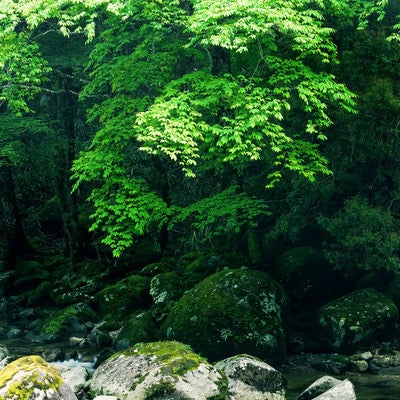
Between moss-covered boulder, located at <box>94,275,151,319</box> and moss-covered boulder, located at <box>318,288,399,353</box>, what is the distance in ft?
17.2

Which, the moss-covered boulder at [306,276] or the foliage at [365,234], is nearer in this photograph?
the foliage at [365,234]

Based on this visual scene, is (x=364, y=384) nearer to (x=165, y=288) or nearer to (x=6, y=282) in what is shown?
(x=165, y=288)

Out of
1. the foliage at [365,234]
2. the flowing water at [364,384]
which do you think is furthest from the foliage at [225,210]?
the flowing water at [364,384]

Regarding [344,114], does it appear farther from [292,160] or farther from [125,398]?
[125,398]

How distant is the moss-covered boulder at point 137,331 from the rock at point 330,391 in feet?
16.1

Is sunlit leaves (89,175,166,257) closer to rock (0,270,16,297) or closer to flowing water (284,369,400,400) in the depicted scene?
flowing water (284,369,400,400)

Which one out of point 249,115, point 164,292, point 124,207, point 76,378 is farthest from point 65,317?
point 249,115

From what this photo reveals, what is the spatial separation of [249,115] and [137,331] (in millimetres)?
5552

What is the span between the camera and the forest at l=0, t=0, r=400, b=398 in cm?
1204

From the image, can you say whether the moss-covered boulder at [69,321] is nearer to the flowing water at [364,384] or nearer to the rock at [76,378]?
the rock at [76,378]

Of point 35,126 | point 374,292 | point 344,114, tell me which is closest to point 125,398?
point 374,292

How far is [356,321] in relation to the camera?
12.7 metres

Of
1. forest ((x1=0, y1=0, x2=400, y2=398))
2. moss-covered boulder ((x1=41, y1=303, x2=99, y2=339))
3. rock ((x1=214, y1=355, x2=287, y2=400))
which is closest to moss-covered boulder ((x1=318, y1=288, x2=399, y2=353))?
forest ((x1=0, y1=0, x2=400, y2=398))

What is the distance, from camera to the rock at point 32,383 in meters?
6.47
